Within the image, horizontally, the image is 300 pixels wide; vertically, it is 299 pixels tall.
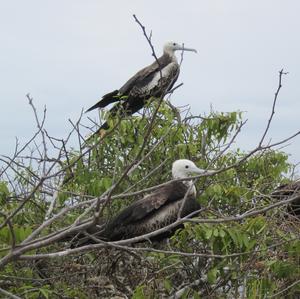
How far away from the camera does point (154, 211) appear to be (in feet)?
16.8

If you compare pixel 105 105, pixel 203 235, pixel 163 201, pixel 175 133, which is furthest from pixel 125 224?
pixel 105 105

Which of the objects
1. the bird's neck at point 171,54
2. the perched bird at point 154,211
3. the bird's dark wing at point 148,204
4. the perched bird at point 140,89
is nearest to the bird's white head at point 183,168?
the perched bird at point 154,211

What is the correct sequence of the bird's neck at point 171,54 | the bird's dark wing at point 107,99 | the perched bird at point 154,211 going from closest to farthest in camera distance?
the perched bird at point 154,211, the bird's dark wing at point 107,99, the bird's neck at point 171,54

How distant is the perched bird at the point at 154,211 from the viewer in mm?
4863

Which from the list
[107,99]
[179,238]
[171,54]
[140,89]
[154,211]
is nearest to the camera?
[179,238]

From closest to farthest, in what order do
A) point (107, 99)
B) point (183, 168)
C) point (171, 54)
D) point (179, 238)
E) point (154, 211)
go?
1. point (179, 238)
2. point (154, 211)
3. point (183, 168)
4. point (107, 99)
5. point (171, 54)

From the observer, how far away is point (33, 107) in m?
2.94

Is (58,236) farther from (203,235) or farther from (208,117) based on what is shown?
(208,117)

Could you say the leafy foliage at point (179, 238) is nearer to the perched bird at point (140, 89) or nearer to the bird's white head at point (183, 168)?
the bird's white head at point (183, 168)

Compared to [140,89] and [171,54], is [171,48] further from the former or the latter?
[140,89]

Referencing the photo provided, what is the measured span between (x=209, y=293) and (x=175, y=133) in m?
1.61

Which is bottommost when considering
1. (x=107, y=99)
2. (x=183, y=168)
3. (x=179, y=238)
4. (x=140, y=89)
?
(x=179, y=238)

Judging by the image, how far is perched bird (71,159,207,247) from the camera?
16.0 ft

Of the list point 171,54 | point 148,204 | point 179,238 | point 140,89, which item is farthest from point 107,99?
point 179,238
